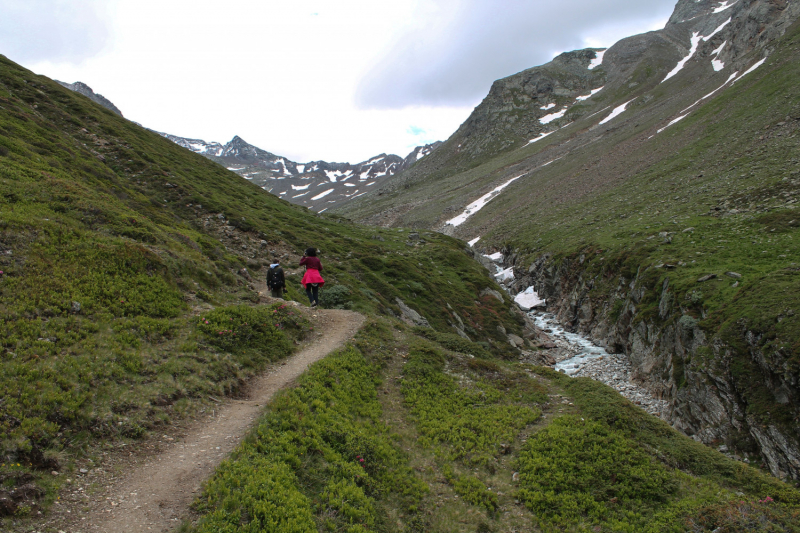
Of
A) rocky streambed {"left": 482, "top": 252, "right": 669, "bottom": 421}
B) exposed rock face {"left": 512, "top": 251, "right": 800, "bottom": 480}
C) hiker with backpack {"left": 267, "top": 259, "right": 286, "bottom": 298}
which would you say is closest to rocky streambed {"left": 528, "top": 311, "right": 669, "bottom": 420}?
rocky streambed {"left": 482, "top": 252, "right": 669, "bottom": 421}

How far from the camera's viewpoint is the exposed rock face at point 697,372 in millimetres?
14234

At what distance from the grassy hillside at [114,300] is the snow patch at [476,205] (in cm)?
5658

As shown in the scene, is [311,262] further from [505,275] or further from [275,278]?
[505,275]

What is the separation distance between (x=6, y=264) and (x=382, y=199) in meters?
160

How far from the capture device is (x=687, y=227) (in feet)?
102

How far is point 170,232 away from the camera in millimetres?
20766

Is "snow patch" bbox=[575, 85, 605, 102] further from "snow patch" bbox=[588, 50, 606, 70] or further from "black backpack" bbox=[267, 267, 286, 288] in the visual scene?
"black backpack" bbox=[267, 267, 286, 288]

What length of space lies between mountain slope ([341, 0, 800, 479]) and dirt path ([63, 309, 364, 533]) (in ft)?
63.1

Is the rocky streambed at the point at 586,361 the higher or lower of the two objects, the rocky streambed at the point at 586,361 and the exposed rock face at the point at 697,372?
the lower

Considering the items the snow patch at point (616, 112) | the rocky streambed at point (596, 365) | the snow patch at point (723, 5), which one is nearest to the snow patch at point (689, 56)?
the snow patch at point (616, 112)

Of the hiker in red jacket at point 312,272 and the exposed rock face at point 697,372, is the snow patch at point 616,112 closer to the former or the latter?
the exposed rock face at point 697,372

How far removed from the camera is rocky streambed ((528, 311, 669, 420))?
851 inches

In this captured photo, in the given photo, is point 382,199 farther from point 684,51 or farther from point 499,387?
point 499,387

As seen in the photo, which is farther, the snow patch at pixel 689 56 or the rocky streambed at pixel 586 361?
the snow patch at pixel 689 56
